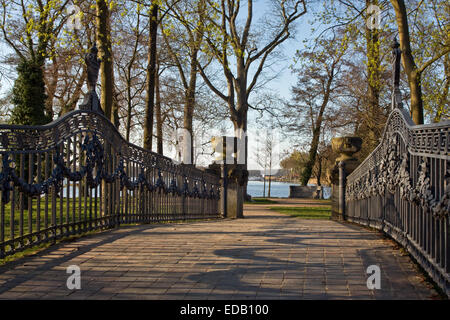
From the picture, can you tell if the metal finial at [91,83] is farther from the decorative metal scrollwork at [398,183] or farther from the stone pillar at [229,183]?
the stone pillar at [229,183]

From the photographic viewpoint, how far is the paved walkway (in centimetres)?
431

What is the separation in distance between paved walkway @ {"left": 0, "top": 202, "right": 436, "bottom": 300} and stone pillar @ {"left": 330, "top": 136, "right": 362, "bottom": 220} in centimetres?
540

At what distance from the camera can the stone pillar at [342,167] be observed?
13.0 meters

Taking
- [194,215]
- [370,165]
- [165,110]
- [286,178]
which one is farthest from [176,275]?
[286,178]

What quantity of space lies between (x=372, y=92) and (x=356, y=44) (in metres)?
7.99

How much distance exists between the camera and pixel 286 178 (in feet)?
221

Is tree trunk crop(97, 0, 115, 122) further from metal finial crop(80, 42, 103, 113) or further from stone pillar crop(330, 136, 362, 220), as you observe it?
stone pillar crop(330, 136, 362, 220)

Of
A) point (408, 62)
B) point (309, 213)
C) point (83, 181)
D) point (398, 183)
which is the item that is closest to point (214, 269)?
point (398, 183)

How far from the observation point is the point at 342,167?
12.9 meters

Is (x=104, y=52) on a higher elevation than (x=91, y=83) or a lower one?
higher

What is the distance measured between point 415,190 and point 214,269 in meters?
2.26

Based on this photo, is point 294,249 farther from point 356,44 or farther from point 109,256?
point 356,44

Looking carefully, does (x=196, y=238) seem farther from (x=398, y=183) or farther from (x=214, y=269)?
(x=398, y=183)

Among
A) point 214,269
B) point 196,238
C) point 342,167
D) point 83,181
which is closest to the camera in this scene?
point 214,269
